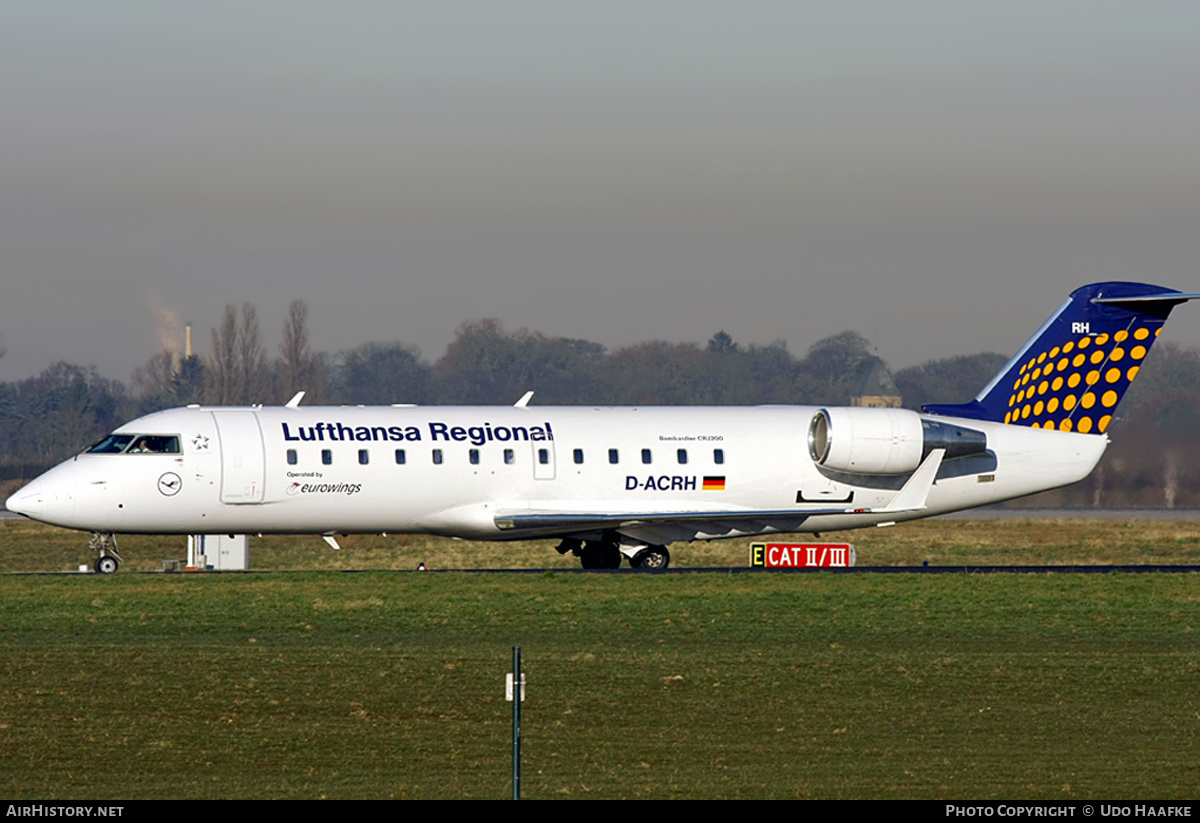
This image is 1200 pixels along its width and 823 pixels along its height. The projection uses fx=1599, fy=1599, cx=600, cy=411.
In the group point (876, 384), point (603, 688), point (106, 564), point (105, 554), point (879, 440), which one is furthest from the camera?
point (876, 384)

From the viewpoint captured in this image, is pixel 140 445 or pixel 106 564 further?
pixel 106 564

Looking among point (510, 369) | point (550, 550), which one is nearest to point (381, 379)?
point (510, 369)

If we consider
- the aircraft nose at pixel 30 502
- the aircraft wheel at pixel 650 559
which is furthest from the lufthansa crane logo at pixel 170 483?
the aircraft wheel at pixel 650 559

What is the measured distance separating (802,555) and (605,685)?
17050 mm

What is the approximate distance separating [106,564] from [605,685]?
1788 centimetres

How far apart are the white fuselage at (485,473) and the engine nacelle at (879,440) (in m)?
0.48

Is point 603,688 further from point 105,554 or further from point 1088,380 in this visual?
point 1088,380

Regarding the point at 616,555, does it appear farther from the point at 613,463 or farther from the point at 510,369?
the point at 510,369

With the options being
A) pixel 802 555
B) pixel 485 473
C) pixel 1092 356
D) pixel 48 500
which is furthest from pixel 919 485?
pixel 48 500

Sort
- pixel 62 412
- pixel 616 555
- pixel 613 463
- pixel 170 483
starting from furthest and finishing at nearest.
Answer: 1. pixel 62 412
2. pixel 616 555
3. pixel 613 463
4. pixel 170 483

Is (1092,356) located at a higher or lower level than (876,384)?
lower

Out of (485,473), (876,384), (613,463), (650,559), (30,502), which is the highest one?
(876,384)

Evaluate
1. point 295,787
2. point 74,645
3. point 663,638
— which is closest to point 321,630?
point 74,645

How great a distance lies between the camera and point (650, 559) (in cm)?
3566
